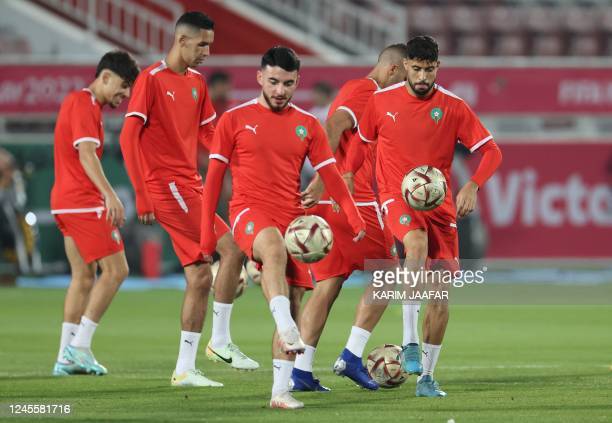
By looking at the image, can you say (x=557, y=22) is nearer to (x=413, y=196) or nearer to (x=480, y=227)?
(x=480, y=227)

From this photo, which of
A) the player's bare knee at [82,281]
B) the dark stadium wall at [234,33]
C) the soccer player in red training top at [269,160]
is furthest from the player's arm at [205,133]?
the dark stadium wall at [234,33]

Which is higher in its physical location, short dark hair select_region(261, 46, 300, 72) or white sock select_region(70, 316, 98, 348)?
short dark hair select_region(261, 46, 300, 72)

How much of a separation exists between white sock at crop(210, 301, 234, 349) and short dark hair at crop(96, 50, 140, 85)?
1.91 meters

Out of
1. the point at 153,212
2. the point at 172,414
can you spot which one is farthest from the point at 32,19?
→ the point at 172,414

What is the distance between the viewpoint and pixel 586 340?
1323cm

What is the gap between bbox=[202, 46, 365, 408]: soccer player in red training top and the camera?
8383 millimetres

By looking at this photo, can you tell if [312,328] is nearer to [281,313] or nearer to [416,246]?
[416,246]

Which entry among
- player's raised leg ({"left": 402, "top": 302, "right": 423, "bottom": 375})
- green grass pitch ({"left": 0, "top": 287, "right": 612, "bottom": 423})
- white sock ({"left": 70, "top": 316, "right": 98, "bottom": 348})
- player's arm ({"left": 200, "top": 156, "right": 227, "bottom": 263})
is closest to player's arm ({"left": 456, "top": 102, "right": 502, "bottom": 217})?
player's raised leg ({"left": 402, "top": 302, "right": 423, "bottom": 375})

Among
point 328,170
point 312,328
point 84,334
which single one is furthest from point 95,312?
point 328,170

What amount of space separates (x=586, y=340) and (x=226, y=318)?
464 cm

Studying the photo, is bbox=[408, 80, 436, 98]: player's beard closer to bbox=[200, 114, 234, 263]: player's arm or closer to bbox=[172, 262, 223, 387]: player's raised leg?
bbox=[200, 114, 234, 263]: player's arm

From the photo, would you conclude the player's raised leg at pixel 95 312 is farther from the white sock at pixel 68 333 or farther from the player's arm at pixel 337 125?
the player's arm at pixel 337 125

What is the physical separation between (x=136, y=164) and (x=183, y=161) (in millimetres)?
551

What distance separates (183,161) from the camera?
9914 millimetres
